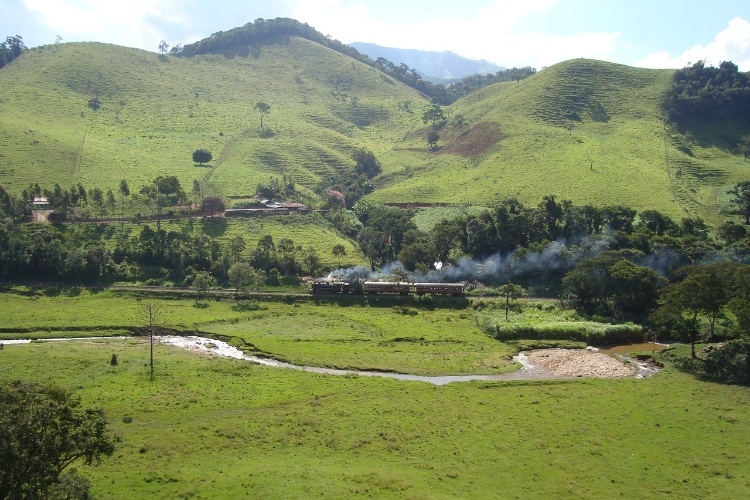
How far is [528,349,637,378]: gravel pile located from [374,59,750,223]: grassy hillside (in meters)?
57.0

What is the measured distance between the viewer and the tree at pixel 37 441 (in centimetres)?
2581

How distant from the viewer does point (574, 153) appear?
132500 mm

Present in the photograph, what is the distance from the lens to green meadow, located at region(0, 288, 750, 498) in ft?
111

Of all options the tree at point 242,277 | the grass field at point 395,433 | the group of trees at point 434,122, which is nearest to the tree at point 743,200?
the grass field at point 395,433

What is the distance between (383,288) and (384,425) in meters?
38.9

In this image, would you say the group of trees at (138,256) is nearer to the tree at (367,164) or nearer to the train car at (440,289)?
the train car at (440,289)

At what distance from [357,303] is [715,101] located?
12200 cm

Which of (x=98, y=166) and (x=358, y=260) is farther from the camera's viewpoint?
(x=98, y=166)

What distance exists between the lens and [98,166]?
12412 centimetres

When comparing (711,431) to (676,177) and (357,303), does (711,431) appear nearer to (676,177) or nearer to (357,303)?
(357,303)

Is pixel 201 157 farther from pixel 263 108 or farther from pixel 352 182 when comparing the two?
pixel 263 108

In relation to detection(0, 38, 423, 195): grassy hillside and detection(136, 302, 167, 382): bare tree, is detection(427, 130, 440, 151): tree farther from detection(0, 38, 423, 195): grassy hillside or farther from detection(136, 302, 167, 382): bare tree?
detection(136, 302, 167, 382): bare tree

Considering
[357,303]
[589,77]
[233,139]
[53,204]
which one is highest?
[589,77]

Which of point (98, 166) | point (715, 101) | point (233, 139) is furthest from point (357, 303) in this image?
point (715, 101)
